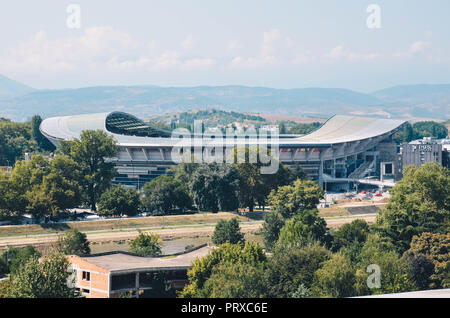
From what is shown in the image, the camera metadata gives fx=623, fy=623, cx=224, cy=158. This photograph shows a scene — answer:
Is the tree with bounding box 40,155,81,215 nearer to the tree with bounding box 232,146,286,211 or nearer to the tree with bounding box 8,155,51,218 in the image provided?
the tree with bounding box 8,155,51,218

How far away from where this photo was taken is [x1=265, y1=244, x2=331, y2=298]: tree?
20938mm

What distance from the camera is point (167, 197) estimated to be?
3984cm

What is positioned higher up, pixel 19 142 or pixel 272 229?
pixel 19 142

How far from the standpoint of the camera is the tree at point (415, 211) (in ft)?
93.0

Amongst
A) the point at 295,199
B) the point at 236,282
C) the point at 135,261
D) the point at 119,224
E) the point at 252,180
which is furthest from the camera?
the point at 252,180

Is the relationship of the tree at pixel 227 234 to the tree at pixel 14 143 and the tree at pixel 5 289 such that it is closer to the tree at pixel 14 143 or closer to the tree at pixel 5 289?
the tree at pixel 5 289

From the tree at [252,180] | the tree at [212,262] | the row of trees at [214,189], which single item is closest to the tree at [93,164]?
the row of trees at [214,189]

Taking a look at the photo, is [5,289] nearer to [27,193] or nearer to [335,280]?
[335,280]

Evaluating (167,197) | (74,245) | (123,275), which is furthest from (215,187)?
(123,275)

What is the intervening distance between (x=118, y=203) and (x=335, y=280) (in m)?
20.8

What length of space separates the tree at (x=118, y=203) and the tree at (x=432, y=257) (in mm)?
18214

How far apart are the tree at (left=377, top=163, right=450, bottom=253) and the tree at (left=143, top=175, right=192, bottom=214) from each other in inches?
557

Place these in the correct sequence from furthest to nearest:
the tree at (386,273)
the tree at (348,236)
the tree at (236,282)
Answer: the tree at (348,236) < the tree at (386,273) < the tree at (236,282)
